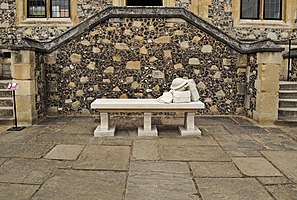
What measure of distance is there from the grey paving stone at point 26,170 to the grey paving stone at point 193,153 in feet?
5.12

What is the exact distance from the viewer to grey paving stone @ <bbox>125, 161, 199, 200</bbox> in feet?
9.57

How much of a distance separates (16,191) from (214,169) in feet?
7.54

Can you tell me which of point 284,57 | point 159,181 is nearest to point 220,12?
point 284,57

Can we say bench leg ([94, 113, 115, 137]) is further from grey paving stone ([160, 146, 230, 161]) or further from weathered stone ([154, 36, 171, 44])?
weathered stone ([154, 36, 171, 44])

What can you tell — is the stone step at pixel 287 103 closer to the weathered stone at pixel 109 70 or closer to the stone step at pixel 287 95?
the stone step at pixel 287 95

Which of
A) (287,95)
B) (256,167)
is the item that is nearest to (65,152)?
(256,167)

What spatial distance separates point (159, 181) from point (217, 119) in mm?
3923

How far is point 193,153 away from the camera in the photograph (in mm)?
4324

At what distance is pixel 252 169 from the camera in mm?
3684

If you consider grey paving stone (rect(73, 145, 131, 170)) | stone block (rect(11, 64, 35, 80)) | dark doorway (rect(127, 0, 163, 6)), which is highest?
dark doorway (rect(127, 0, 163, 6))

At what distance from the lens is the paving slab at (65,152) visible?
4102mm

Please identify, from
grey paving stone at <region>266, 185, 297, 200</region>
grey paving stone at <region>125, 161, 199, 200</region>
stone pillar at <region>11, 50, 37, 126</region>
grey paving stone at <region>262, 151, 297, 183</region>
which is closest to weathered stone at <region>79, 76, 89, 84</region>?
stone pillar at <region>11, 50, 37, 126</region>

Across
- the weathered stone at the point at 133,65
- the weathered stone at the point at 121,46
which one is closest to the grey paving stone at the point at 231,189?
the weathered stone at the point at 133,65

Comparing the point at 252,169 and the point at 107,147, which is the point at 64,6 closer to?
the point at 107,147
